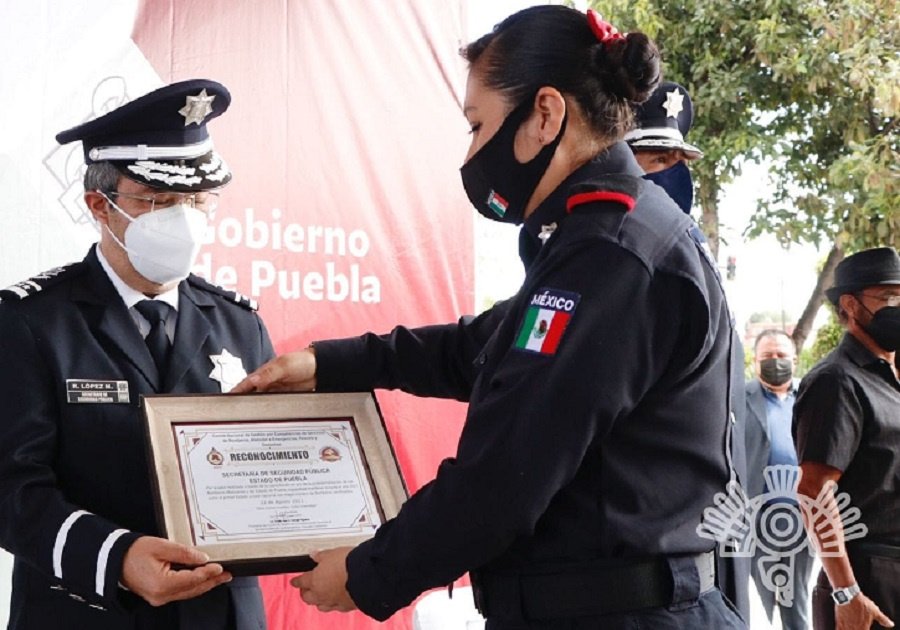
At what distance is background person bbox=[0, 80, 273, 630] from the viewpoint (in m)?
1.79

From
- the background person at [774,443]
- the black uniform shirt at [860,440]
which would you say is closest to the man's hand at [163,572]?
the black uniform shirt at [860,440]

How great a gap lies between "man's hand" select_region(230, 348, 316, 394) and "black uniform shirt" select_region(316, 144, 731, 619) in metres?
0.53

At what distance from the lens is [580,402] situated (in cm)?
144

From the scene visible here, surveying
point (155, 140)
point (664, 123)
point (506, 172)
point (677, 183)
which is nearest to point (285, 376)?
point (155, 140)

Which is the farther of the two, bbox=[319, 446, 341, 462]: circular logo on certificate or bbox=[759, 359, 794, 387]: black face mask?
bbox=[759, 359, 794, 387]: black face mask

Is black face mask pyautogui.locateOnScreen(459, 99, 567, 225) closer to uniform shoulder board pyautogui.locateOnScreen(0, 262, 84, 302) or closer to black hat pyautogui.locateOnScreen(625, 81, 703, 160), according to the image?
uniform shoulder board pyautogui.locateOnScreen(0, 262, 84, 302)

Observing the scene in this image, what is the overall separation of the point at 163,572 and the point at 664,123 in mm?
2012

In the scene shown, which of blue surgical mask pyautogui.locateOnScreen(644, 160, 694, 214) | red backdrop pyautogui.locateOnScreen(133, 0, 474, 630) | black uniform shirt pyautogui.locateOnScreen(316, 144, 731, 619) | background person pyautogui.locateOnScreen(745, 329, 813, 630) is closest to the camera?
black uniform shirt pyautogui.locateOnScreen(316, 144, 731, 619)

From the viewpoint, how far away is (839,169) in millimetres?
5754

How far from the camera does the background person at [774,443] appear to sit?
5141 mm

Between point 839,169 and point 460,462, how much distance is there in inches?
190

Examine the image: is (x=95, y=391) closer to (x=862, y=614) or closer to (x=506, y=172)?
(x=506, y=172)

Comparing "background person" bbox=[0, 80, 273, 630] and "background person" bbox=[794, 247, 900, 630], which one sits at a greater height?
"background person" bbox=[0, 80, 273, 630]

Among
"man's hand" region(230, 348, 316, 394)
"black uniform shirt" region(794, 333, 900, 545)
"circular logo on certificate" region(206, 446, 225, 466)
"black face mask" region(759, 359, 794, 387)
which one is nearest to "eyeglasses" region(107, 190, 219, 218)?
"man's hand" region(230, 348, 316, 394)
